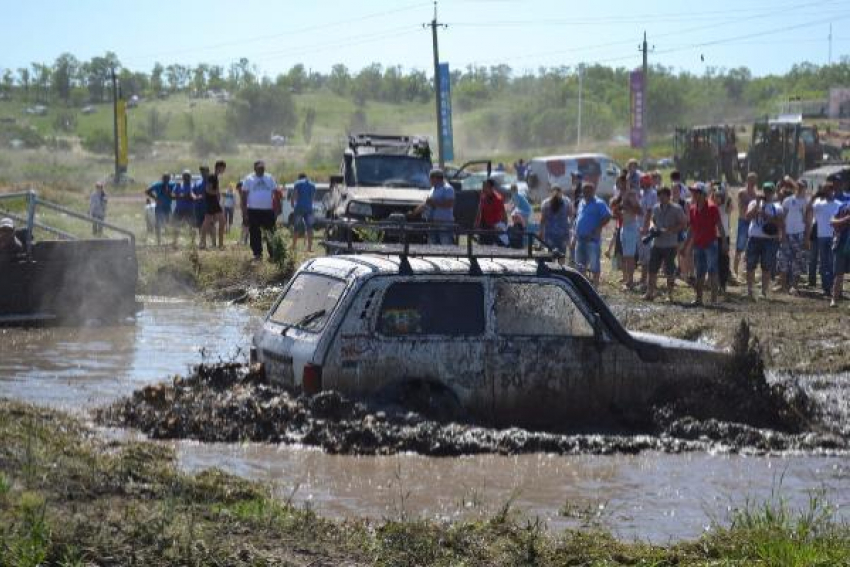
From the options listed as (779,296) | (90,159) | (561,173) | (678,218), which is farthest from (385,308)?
(90,159)

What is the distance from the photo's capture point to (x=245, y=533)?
668 centimetres

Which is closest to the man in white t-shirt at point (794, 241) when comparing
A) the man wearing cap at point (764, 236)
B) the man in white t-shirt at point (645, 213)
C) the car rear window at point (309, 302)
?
the man wearing cap at point (764, 236)

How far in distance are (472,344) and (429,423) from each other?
2.17 ft

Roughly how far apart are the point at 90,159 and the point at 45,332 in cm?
9004

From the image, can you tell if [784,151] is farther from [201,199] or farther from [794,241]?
[794,241]

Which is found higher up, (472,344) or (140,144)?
(140,144)

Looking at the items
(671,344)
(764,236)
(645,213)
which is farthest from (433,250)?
(645,213)

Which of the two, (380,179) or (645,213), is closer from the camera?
(645,213)

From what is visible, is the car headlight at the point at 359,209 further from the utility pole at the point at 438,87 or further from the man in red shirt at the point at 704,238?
the utility pole at the point at 438,87

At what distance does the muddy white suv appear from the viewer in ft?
32.8

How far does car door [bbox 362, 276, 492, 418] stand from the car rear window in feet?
1.21

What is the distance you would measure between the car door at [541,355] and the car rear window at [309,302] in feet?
3.90

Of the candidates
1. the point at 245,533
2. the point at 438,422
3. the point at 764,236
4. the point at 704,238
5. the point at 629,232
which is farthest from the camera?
the point at 629,232

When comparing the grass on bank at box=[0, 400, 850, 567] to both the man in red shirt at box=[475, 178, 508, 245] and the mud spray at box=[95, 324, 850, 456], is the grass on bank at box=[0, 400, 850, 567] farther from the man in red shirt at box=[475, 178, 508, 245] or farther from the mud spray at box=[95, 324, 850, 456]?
the man in red shirt at box=[475, 178, 508, 245]
